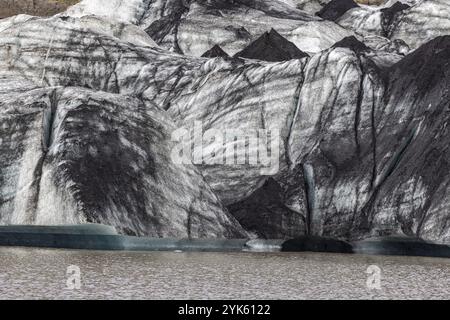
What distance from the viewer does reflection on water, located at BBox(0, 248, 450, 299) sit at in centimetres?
1889

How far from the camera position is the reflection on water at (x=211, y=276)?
18891mm

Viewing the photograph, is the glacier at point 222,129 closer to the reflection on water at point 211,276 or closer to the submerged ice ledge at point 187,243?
the submerged ice ledge at point 187,243

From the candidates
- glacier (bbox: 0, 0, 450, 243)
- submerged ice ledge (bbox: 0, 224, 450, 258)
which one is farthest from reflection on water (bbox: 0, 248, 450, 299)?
glacier (bbox: 0, 0, 450, 243)

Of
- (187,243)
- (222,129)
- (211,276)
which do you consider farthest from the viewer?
(222,129)

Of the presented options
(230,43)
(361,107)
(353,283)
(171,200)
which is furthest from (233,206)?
(230,43)

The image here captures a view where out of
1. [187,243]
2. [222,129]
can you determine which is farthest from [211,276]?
[222,129]

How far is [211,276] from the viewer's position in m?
22.6

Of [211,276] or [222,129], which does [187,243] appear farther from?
[222,129]

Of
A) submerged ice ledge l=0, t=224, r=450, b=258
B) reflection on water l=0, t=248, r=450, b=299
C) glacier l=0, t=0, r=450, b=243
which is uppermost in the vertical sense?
glacier l=0, t=0, r=450, b=243

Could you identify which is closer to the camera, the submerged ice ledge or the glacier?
the submerged ice ledge

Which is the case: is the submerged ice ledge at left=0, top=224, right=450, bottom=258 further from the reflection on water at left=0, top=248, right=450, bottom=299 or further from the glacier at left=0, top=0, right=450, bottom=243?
the reflection on water at left=0, top=248, right=450, bottom=299

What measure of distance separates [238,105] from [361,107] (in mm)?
5875

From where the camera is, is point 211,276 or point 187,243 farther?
point 187,243

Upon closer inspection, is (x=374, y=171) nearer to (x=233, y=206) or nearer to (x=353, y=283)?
(x=233, y=206)
